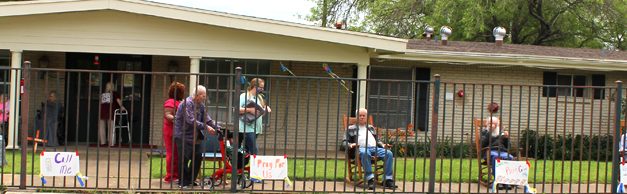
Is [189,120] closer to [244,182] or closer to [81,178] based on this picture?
[244,182]

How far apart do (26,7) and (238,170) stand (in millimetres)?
5334

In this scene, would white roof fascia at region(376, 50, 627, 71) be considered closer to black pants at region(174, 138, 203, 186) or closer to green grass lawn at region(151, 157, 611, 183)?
green grass lawn at region(151, 157, 611, 183)

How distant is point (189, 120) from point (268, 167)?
108cm

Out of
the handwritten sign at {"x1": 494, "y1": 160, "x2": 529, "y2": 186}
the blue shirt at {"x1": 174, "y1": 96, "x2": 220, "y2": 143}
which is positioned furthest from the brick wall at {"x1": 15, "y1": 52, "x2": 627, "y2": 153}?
the handwritten sign at {"x1": 494, "y1": 160, "x2": 529, "y2": 186}

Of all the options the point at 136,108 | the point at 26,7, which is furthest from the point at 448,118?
the point at 26,7


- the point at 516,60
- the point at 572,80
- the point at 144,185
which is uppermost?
the point at 516,60

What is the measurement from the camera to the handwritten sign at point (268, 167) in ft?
25.5

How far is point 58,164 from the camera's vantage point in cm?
759

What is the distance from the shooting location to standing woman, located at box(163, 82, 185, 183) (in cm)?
829

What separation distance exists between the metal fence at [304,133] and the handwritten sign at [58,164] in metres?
0.13

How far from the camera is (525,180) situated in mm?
8094

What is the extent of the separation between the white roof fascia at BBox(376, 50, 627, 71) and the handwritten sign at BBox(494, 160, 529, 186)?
5.77 m

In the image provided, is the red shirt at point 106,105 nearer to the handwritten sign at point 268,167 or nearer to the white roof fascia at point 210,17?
the white roof fascia at point 210,17

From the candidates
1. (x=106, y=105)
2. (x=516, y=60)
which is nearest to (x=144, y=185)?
(x=106, y=105)
